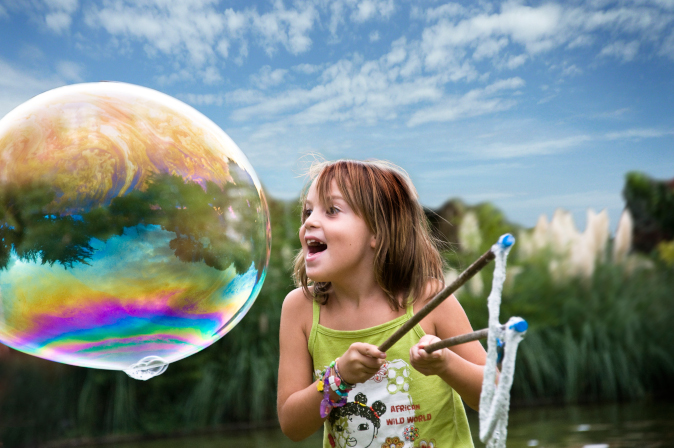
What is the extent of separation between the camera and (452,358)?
125 cm

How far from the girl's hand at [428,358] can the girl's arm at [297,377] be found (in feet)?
0.93

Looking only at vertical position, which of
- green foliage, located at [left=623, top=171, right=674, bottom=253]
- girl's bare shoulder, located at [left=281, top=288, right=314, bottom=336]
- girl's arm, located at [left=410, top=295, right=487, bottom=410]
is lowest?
girl's arm, located at [left=410, top=295, right=487, bottom=410]

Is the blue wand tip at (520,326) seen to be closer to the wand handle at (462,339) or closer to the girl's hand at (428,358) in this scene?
the wand handle at (462,339)

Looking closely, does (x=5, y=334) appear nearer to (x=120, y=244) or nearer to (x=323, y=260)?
(x=120, y=244)

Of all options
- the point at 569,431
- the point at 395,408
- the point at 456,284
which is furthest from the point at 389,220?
the point at 569,431

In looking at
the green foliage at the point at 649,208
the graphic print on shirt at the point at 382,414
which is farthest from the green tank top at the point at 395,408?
the green foliage at the point at 649,208

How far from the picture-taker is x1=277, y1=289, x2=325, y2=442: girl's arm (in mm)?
1396

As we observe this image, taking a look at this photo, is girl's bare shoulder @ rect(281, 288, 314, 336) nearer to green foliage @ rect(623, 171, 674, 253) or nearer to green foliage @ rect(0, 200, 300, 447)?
green foliage @ rect(0, 200, 300, 447)

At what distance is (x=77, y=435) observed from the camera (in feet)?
13.8

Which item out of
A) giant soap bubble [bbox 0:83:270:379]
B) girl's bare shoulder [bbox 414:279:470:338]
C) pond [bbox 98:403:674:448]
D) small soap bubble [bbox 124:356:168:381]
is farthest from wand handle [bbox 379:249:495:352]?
pond [bbox 98:403:674:448]

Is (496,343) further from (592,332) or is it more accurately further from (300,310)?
(592,332)

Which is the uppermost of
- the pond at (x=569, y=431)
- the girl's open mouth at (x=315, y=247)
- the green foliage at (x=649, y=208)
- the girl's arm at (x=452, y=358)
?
the green foliage at (x=649, y=208)

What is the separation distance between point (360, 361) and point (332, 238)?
349mm

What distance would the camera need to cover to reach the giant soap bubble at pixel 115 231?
62.5 inches
